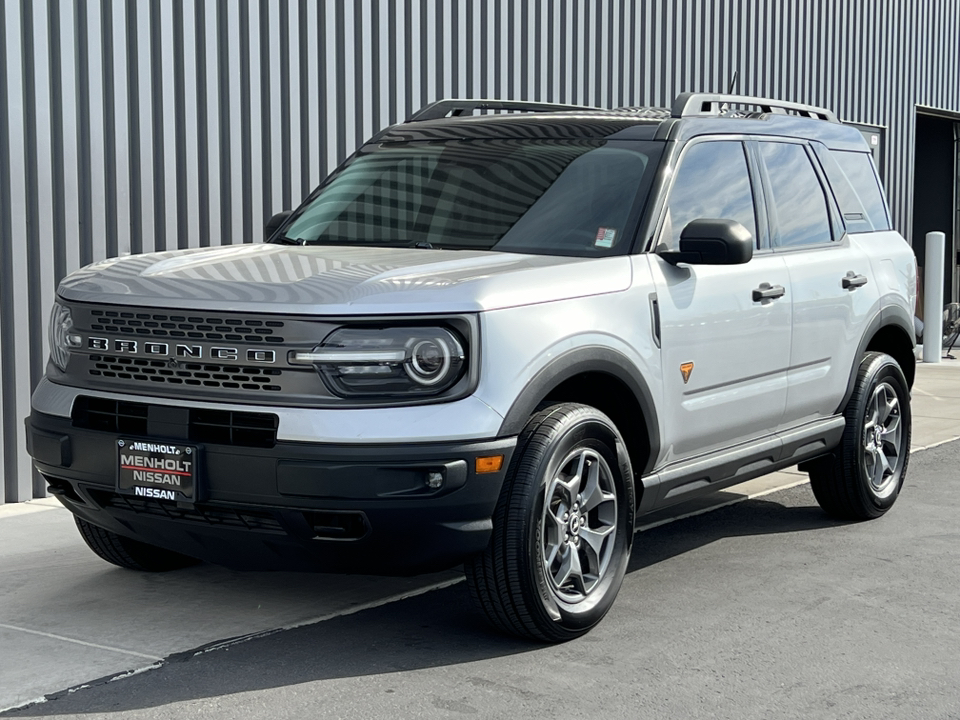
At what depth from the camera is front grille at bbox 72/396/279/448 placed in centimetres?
444

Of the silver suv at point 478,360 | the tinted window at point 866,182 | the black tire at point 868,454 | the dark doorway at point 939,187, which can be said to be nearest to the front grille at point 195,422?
the silver suv at point 478,360

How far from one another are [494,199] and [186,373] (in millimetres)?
1678

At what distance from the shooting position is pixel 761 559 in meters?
6.20

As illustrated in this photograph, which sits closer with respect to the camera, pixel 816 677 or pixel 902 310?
pixel 816 677

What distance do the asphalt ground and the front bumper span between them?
1.23 ft

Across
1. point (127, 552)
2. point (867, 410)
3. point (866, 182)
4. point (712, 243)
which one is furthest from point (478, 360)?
point (866, 182)

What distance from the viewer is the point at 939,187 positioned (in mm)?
21297

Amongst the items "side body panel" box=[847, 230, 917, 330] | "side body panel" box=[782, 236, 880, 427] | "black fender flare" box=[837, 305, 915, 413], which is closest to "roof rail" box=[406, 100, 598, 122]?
"side body panel" box=[782, 236, 880, 427]

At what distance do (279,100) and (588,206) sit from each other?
12.7 ft

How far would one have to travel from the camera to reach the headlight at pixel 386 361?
4.36 metres

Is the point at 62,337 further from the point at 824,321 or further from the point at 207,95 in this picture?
the point at 207,95

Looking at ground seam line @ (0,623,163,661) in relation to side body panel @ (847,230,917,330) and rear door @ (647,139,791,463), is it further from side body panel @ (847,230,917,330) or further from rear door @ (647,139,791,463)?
side body panel @ (847,230,917,330)

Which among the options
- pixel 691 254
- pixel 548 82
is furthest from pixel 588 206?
pixel 548 82

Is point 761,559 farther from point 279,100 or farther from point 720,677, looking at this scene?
point 279,100
